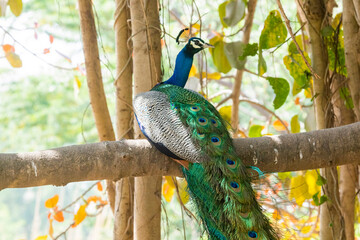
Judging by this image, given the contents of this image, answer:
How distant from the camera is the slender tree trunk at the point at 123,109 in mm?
2119

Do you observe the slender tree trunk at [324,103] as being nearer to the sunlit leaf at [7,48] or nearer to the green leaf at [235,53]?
the green leaf at [235,53]

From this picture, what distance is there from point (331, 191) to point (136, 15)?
120 centimetres

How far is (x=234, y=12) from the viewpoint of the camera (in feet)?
7.11

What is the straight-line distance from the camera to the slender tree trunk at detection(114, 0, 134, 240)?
212 cm

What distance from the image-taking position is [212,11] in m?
5.88

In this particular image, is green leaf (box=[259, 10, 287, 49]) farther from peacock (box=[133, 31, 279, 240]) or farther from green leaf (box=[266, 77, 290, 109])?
peacock (box=[133, 31, 279, 240])

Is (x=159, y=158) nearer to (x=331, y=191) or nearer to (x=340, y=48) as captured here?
(x=331, y=191)

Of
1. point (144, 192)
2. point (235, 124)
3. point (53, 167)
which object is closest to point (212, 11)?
point (235, 124)

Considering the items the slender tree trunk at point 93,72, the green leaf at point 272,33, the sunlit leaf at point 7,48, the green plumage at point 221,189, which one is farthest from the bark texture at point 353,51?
the sunlit leaf at point 7,48

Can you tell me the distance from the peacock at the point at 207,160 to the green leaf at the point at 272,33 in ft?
1.45

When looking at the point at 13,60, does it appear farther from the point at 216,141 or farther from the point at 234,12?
the point at 216,141

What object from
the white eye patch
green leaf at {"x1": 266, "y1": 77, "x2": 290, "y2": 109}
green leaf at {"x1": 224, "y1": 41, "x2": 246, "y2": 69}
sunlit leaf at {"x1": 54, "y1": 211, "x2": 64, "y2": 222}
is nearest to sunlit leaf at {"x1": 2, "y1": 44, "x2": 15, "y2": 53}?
sunlit leaf at {"x1": 54, "y1": 211, "x2": 64, "y2": 222}

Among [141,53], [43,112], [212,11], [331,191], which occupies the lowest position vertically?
[331,191]

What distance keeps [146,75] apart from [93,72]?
0.45 m
